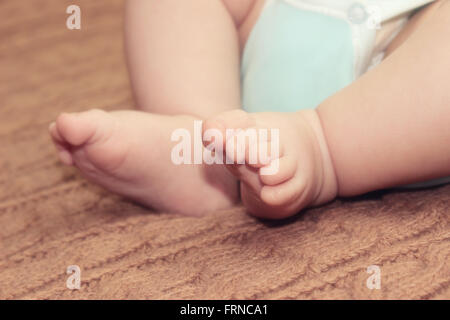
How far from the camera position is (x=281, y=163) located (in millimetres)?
424

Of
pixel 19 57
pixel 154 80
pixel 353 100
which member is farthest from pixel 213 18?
pixel 19 57

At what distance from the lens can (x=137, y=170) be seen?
1.65 feet

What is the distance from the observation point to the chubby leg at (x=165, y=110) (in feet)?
1.60

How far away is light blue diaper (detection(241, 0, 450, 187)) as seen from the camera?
550 mm

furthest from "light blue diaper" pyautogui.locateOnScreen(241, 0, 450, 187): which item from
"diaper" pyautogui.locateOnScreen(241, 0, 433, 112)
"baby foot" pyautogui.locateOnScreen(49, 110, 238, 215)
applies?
"baby foot" pyautogui.locateOnScreen(49, 110, 238, 215)

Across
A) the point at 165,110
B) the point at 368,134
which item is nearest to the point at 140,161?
the point at 165,110

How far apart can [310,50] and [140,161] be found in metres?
0.21

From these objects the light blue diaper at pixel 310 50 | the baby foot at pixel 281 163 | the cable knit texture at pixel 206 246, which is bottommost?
the cable knit texture at pixel 206 246

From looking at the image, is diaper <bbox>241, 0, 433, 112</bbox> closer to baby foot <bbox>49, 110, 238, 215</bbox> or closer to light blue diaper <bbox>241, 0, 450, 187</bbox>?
light blue diaper <bbox>241, 0, 450, 187</bbox>

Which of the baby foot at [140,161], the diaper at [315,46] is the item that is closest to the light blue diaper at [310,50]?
the diaper at [315,46]

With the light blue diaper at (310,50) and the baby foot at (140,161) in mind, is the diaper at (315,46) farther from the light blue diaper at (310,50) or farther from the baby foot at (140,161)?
the baby foot at (140,161)

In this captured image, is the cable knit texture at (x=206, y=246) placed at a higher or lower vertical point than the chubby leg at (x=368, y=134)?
lower

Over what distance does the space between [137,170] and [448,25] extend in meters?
0.30

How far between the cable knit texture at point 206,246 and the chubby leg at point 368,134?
0.10 ft
